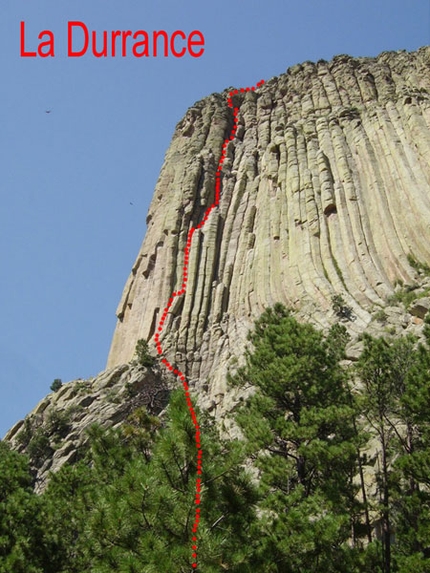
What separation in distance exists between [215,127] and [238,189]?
11.2 meters

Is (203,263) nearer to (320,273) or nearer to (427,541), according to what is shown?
(320,273)

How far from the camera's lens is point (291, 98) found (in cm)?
6016

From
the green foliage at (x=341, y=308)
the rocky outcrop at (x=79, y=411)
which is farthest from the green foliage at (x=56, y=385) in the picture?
the green foliage at (x=341, y=308)

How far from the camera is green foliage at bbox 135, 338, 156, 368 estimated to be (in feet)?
126

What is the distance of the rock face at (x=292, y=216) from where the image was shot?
3788cm

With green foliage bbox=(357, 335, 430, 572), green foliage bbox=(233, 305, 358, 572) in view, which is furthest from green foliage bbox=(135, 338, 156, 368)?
green foliage bbox=(357, 335, 430, 572)

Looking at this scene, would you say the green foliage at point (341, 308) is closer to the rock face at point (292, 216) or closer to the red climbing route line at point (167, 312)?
the rock face at point (292, 216)

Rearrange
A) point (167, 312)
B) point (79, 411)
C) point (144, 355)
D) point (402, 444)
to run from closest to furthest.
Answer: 1. point (402, 444)
2. point (79, 411)
3. point (144, 355)
4. point (167, 312)

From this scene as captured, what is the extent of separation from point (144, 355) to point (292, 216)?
14852 millimetres

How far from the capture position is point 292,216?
44188mm

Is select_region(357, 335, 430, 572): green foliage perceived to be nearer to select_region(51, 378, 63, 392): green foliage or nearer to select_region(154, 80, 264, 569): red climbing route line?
select_region(154, 80, 264, 569): red climbing route line

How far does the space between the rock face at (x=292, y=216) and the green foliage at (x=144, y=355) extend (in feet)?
5.15

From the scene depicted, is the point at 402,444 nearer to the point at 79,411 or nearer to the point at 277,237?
the point at 79,411

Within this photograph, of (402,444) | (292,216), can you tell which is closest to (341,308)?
(292,216)
